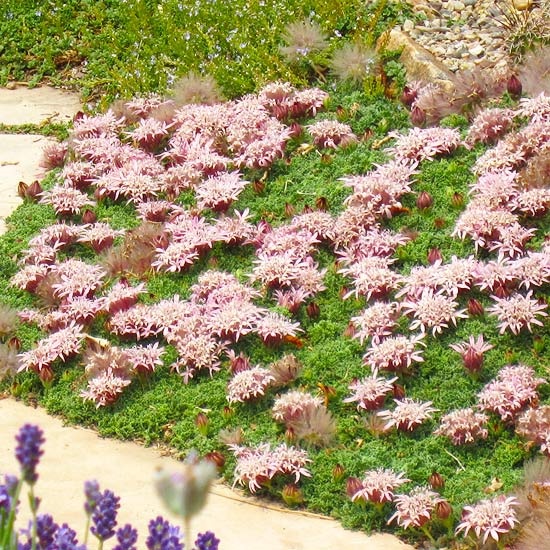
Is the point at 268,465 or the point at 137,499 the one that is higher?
the point at 268,465

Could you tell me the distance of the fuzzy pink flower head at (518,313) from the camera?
5.58 meters

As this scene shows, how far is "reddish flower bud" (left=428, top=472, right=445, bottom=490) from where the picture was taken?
488cm

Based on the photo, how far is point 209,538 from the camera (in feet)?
9.05

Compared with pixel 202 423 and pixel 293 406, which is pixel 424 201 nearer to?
pixel 293 406

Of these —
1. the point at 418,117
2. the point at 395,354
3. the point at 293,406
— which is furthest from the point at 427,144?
the point at 293,406

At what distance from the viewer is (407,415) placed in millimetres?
5262

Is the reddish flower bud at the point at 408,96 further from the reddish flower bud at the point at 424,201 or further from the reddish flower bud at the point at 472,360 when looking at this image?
the reddish flower bud at the point at 472,360

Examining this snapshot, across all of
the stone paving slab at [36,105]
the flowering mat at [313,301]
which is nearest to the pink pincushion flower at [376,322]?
the flowering mat at [313,301]

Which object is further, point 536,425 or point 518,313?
point 518,313

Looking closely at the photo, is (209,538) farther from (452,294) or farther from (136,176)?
(136,176)

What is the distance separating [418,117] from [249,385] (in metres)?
2.63

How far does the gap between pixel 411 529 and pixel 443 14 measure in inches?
217

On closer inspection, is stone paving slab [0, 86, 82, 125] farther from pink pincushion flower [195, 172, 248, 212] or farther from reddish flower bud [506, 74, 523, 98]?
reddish flower bud [506, 74, 523, 98]

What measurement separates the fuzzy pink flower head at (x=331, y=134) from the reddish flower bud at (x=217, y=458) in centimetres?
275
